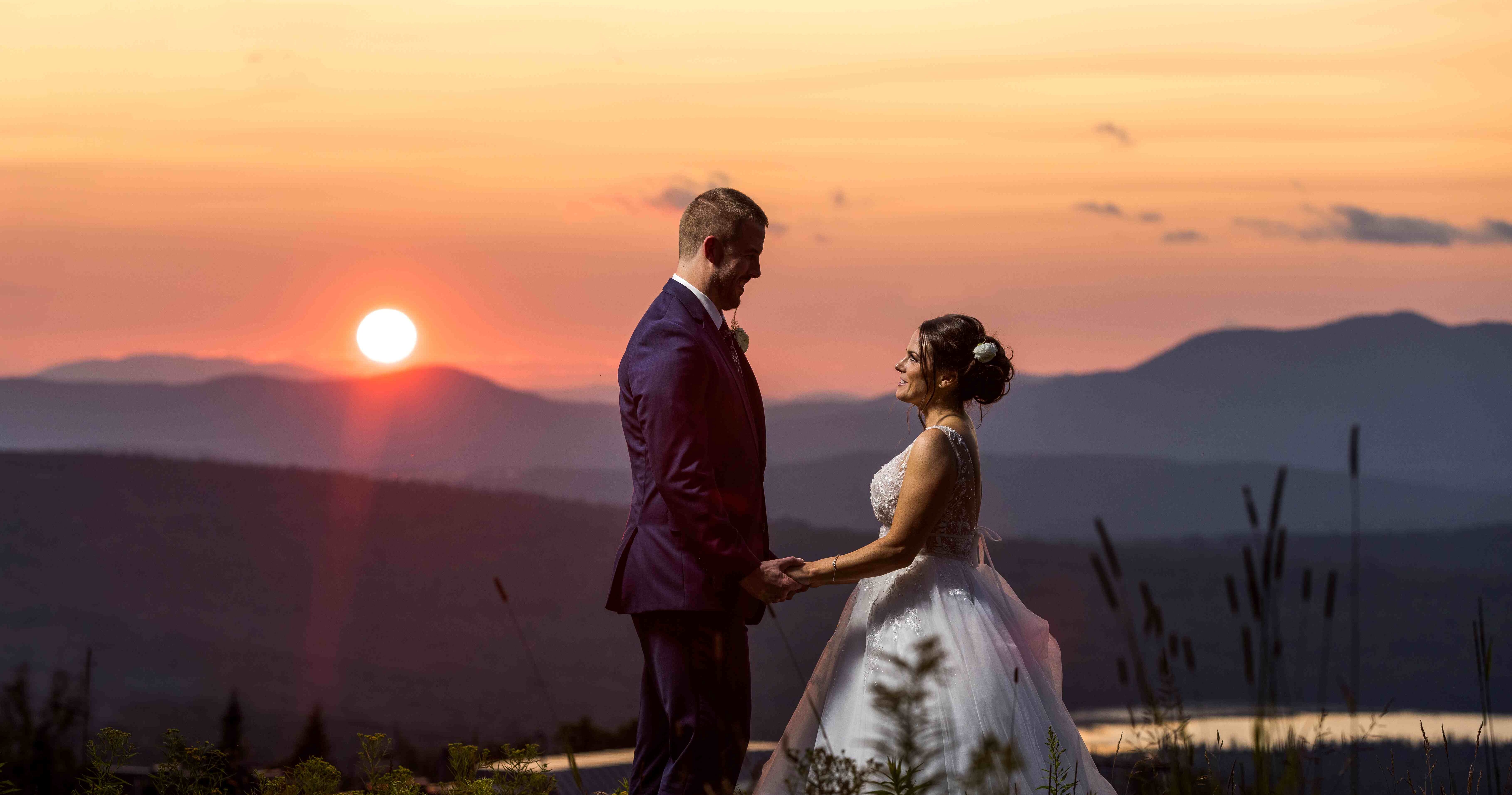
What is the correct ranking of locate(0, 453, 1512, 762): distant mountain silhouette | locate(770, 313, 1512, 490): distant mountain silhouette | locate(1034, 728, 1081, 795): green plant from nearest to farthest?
1. locate(1034, 728, 1081, 795): green plant
2. locate(0, 453, 1512, 762): distant mountain silhouette
3. locate(770, 313, 1512, 490): distant mountain silhouette

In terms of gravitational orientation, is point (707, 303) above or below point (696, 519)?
above

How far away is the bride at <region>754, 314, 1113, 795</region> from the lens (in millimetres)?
4020

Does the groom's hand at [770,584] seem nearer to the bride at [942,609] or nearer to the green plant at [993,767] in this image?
the bride at [942,609]

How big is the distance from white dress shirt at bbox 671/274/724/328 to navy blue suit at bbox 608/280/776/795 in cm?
2

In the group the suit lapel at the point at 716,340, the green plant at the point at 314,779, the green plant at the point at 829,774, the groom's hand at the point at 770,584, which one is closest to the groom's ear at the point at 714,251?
the suit lapel at the point at 716,340

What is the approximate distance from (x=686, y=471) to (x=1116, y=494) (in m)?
79.1

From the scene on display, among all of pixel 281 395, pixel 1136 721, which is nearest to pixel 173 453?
pixel 281 395

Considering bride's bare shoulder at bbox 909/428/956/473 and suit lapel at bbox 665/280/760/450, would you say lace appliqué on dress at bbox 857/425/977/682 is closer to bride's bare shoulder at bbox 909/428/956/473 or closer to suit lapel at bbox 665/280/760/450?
bride's bare shoulder at bbox 909/428/956/473

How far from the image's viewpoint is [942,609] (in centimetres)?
421

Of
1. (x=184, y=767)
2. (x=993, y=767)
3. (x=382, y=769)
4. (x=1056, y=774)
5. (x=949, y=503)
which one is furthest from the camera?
(x=382, y=769)

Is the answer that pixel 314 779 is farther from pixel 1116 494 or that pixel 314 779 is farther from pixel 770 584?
pixel 1116 494

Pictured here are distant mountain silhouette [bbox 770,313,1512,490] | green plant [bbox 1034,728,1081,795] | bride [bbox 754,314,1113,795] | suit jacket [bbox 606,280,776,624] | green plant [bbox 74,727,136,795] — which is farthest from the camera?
distant mountain silhouette [bbox 770,313,1512,490]

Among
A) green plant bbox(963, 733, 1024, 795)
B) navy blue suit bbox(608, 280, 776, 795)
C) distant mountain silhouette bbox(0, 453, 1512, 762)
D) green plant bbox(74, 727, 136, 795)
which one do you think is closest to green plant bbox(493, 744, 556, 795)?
navy blue suit bbox(608, 280, 776, 795)

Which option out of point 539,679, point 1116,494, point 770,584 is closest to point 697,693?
point 770,584
